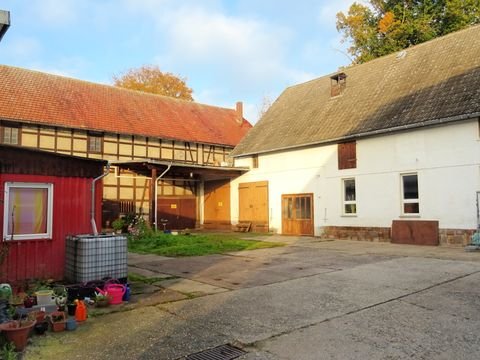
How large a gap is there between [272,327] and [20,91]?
1939cm

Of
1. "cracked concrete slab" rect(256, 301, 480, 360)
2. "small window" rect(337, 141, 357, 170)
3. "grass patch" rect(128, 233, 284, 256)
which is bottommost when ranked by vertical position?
"cracked concrete slab" rect(256, 301, 480, 360)

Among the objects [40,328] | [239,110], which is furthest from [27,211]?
[239,110]

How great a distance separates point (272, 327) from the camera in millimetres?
4969

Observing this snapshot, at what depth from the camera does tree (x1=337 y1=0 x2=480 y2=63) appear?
25.3 meters

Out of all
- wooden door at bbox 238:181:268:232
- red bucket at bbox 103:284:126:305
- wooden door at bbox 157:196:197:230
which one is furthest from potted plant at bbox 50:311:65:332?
wooden door at bbox 157:196:197:230

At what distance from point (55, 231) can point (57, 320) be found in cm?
281

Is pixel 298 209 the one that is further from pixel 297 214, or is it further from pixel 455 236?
pixel 455 236

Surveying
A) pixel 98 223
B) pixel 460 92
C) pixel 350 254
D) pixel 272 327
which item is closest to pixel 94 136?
pixel 98 223

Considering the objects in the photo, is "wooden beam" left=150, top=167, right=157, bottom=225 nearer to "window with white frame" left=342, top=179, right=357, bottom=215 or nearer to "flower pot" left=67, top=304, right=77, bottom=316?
"window with white frame" left=342, top=179, right=357, bottom=215

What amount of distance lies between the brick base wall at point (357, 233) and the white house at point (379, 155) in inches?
1.6

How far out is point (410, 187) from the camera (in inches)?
586

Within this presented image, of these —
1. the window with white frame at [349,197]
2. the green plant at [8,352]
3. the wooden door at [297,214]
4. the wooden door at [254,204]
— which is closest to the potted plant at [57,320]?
the green plant at [8,352]

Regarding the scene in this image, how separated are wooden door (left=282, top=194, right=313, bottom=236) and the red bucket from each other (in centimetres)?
1296

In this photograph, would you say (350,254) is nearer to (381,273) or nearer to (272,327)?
(381,273)
